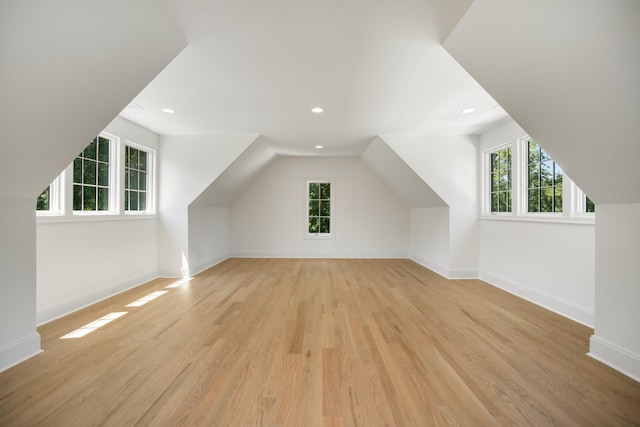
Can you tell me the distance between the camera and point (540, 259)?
12.5 ft

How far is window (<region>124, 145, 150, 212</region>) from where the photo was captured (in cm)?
466

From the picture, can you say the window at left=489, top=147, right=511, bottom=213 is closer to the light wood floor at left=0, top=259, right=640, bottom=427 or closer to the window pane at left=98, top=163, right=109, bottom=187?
the light wood floor at left=0, top=259, right=640, bottom=427

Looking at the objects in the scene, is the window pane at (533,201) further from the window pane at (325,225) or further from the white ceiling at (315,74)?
the window pane at (325,225)

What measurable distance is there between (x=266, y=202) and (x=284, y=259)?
1566 millimetres

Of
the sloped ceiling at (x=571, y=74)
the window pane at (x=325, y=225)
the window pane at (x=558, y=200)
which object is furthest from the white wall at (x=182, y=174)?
the window pane at (x=558, y=200)

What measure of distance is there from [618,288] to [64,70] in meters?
4.21

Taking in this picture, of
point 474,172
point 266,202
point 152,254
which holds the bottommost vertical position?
point 152,254

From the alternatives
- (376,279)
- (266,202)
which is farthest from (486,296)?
(266,202)

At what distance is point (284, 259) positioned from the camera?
291 inches

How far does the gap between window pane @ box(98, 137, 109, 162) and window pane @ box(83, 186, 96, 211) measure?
48 cm

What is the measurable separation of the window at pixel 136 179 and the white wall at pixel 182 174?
23cm

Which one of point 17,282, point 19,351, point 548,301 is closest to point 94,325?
point 19,351

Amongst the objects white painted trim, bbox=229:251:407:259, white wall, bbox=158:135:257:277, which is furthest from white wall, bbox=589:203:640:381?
white painted trim, bbox=229:251:407:259

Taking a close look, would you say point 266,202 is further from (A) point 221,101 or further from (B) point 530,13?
(B) point 530,13
